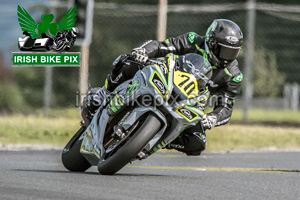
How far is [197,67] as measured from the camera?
6.39 m

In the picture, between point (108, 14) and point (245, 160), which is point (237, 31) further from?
point (108, 14)

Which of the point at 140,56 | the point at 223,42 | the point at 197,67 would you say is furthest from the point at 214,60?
the point at 140,56

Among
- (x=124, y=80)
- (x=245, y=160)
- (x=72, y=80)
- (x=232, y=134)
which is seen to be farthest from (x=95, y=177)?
(x=72, y=80)

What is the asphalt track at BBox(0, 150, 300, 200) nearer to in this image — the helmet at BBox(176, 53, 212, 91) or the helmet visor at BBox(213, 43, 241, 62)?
the helmet at BBox(176, 53, 212, 91)

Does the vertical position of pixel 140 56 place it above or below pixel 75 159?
above

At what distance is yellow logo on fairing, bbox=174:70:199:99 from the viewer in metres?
6.22

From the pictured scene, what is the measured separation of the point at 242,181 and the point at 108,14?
47.6 feet

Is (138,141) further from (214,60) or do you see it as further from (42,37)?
(42,37)

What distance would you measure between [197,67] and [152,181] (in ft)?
3.70

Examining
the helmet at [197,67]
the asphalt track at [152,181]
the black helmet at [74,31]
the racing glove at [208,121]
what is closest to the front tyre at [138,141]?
the asphalt track at [152,181]

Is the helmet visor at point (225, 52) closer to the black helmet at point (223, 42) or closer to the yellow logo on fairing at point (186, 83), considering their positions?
the black helmet at point (223, 42)

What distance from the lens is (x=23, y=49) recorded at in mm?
14234

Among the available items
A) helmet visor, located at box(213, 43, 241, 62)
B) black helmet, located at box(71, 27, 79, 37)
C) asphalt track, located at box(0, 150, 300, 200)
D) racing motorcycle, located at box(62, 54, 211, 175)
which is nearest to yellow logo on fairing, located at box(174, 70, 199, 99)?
racing motorcycle, located at box(62, 54, 211, 175)

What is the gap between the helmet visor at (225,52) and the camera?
6.73 metres
